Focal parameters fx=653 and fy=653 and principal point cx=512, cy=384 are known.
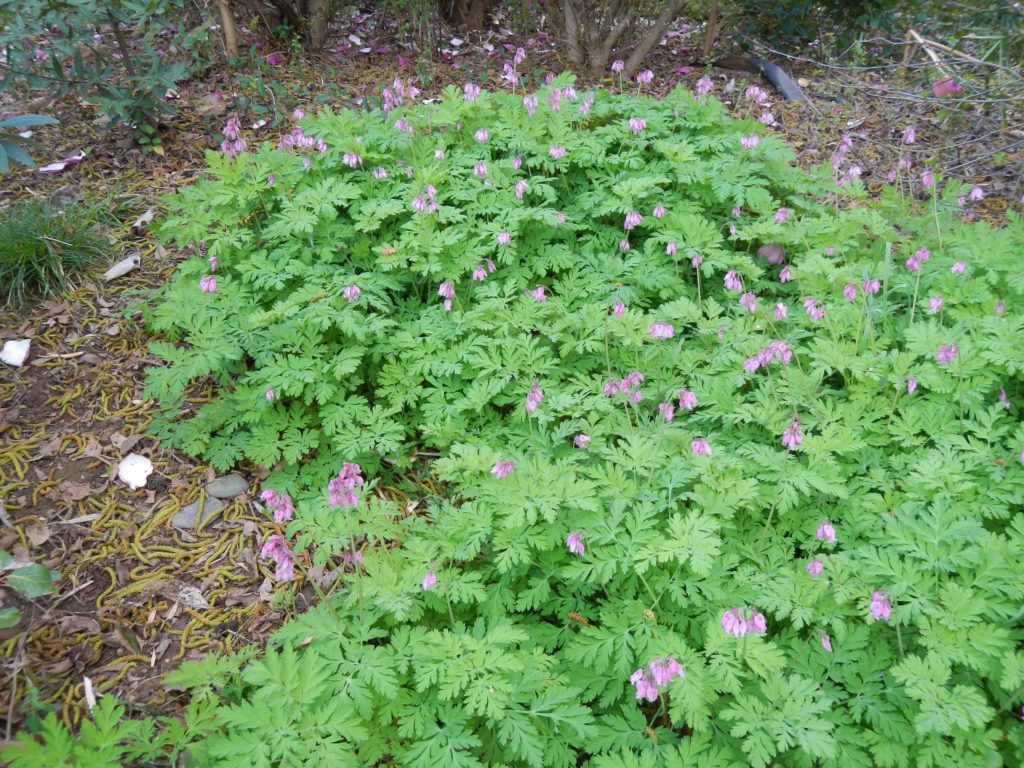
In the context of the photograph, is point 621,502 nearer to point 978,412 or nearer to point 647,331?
point 647,331

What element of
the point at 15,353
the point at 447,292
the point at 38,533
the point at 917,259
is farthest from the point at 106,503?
the point at 917,259

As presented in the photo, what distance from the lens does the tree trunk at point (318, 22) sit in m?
6.60

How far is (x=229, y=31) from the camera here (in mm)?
6125

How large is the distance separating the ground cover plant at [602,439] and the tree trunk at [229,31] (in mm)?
2263

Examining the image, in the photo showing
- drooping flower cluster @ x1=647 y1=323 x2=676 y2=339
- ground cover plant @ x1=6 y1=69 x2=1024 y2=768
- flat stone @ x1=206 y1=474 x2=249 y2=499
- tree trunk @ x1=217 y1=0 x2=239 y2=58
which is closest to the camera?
ground cover plant @ x1=6 y1=69 x2=1024 y2=768

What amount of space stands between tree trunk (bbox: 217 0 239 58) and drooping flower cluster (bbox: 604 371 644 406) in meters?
5.28

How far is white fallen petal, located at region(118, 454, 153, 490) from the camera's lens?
326 cm

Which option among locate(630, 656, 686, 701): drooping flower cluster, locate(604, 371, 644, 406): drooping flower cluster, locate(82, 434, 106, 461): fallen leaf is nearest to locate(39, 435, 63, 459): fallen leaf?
locate(82, 434, 106, 461): fallen leaf

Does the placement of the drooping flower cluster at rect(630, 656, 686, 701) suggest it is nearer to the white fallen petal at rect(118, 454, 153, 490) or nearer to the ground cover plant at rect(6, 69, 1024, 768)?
the ground cover plant at rect(6, 69, 1024, 768)

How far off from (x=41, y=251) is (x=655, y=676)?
416 cm

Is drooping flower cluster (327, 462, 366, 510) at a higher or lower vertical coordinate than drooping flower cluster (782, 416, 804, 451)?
lower

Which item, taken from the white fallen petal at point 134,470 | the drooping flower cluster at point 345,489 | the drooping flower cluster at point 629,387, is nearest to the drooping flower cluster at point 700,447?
the drooping flower cluster at point 629,387

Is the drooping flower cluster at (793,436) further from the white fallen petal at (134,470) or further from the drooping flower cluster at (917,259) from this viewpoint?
the white fallen petal at (134,470)

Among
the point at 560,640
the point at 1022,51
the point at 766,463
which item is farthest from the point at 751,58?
the point at 560,640
